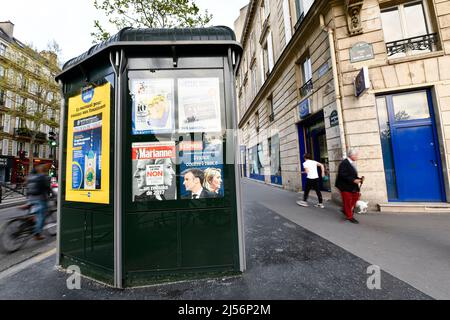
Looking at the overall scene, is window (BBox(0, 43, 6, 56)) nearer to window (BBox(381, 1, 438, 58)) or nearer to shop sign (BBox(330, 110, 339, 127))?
shop sign (BBox(330, 110, 339, 127))

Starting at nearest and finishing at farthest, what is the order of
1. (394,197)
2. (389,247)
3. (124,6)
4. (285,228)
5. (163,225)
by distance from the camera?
(163,225) → (389,247) → (285,228) → (394,197) → (124,6)

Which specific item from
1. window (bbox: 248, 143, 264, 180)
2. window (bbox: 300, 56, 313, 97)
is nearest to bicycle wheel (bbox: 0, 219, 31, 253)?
window (bbox: 300, 56, 313, 97)

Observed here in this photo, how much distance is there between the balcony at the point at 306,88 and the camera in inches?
355

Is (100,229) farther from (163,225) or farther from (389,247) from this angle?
(389,247)

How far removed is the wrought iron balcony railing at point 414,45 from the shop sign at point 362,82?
1.52 metres

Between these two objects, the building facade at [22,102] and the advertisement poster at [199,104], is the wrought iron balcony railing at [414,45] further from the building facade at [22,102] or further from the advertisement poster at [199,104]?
the building facade at [22,102]

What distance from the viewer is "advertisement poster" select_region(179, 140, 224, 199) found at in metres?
2.74

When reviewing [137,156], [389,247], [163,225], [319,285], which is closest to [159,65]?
[137,156]

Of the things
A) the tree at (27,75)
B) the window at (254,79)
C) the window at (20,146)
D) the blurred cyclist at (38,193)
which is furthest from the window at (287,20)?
the window at (20,146)

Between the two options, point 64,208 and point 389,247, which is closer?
point 64,208

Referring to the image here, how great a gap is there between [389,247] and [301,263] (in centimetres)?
175

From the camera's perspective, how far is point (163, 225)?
2.67 metres

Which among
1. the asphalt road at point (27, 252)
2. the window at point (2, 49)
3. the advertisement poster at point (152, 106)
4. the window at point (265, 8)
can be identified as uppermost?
the window at point (2, 49)

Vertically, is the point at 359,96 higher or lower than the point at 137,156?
higher
